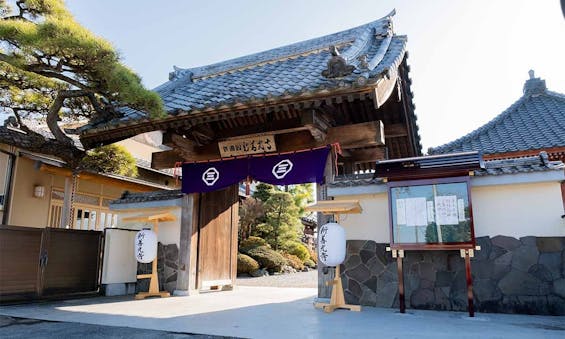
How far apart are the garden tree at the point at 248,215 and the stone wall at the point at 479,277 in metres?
13.3

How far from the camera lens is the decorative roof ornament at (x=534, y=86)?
11.7 m

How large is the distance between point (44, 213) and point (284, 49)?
7.78 m

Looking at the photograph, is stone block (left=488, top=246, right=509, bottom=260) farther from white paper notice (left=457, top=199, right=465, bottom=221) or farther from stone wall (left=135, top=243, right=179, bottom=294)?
stone wall (left=135, top=243, right=179, bottom=294)

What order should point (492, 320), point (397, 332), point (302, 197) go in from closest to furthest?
1. point (397, 332)
2. point (492, 320)
3. point (302, 197)

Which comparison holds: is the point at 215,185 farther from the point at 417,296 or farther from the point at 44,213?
the point at 44,213

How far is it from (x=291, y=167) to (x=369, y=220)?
1729 millimetres

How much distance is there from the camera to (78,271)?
793 centimetres

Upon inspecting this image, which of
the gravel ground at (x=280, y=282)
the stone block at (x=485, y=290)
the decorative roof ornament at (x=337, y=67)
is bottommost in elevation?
the gravel ground at (x=280, y=282)

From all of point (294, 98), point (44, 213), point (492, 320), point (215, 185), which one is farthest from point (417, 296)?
point (44, 213)

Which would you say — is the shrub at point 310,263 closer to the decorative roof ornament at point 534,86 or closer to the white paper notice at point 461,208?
the decorative roof ornament at point 534,86

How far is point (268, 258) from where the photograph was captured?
16.9 m

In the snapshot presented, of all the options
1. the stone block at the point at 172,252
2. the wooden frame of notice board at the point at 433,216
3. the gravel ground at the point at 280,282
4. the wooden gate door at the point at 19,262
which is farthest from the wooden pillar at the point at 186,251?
the wooden frame of notice board at the point at 433,216

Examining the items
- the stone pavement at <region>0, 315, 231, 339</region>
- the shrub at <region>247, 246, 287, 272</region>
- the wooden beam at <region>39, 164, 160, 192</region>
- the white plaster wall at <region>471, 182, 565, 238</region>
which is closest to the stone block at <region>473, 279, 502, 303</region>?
the white plaster wall at <region>471, 182, 565, 238</region>

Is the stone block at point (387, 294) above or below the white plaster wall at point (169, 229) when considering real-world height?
below
